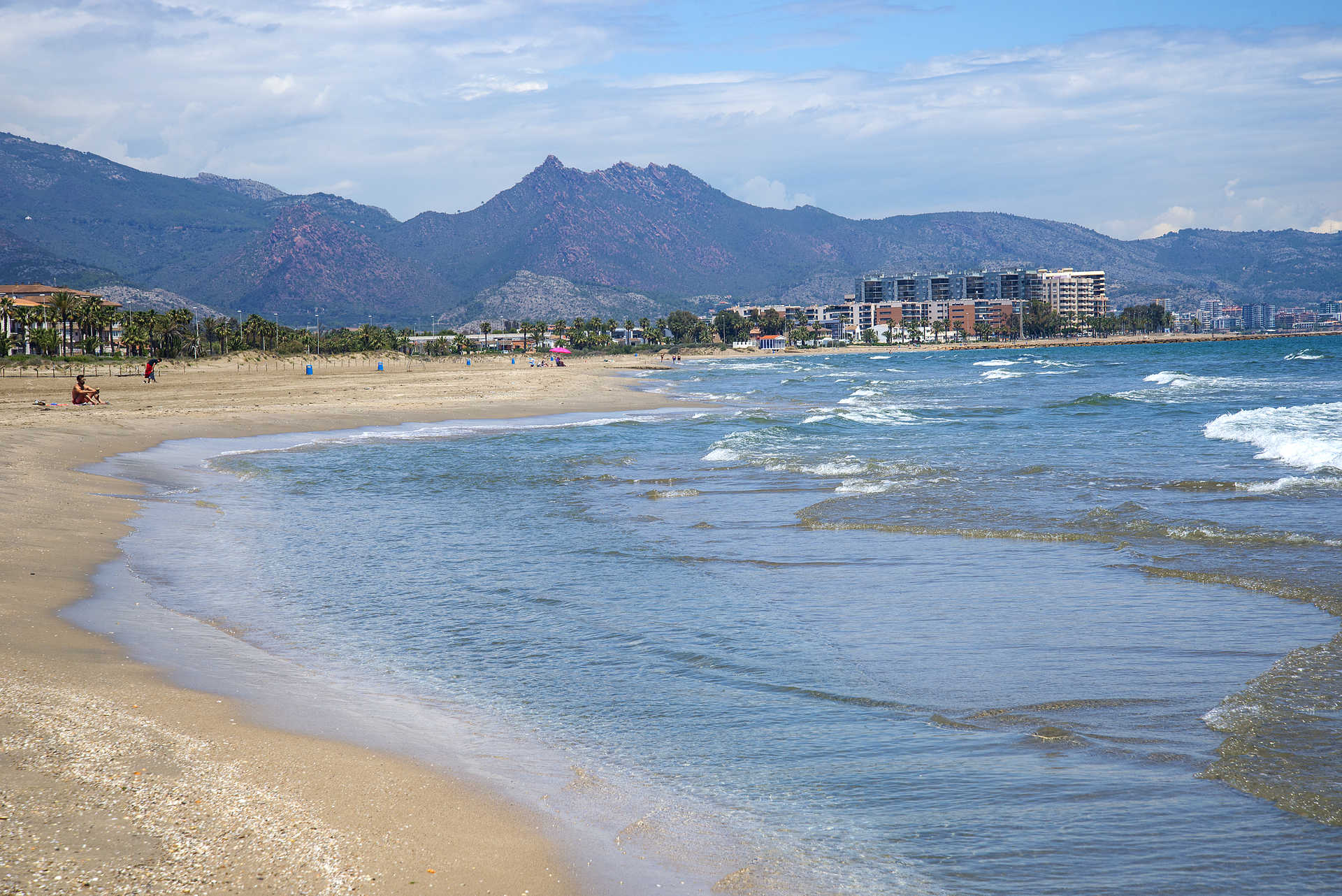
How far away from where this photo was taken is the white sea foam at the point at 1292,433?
66.2ft

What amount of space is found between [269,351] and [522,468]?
79811mm

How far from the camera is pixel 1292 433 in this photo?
81.5 ft

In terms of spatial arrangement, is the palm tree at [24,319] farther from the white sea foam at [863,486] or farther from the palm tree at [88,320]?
the white sea foam at [863,486]

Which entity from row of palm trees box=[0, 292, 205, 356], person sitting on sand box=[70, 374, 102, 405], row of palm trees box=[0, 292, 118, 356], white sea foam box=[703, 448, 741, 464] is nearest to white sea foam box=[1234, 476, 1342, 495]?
white sea foam box=[703, 448, 741, 464]

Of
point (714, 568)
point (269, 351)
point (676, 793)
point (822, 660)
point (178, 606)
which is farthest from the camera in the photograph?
point (269, 351)

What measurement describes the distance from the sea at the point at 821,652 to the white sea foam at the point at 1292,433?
27 centimetres

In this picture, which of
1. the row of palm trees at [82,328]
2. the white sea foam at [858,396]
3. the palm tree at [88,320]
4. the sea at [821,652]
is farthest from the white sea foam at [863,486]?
the palm tree at [88,320]

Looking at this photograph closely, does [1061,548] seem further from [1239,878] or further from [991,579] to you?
[1239,878]

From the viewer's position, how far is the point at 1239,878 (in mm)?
4602

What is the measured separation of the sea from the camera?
5086 millimetres

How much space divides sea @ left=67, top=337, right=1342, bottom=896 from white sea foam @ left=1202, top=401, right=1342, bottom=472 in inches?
10.8

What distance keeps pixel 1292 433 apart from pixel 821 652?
21.8m

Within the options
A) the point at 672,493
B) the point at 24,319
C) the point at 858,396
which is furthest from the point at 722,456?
the point at 24,319

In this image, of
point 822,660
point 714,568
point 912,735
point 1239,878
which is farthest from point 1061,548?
point 1239,878
